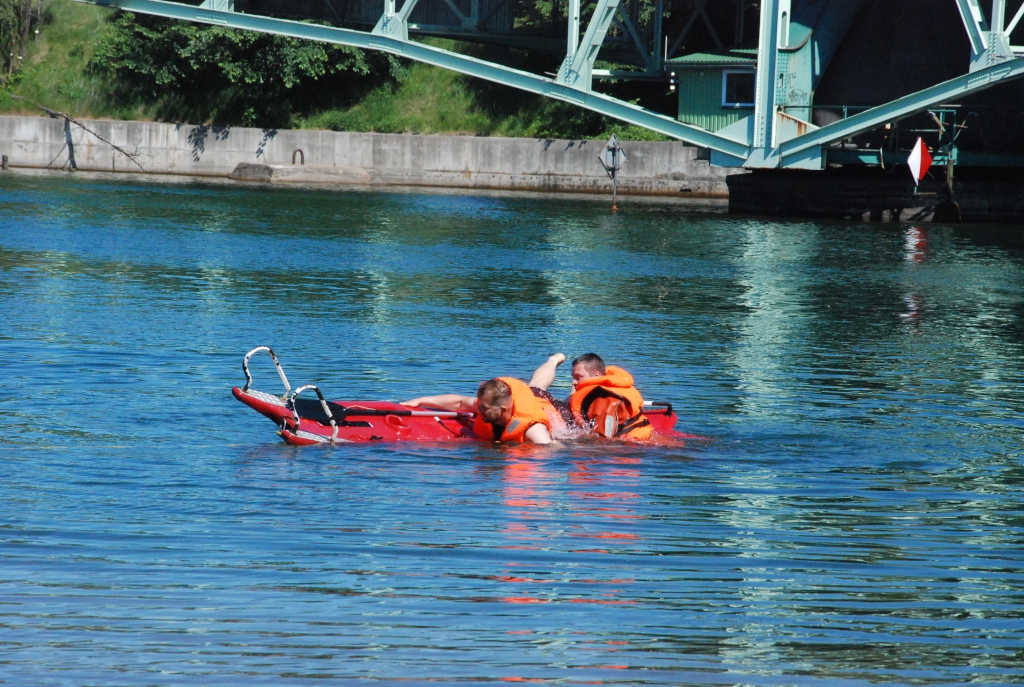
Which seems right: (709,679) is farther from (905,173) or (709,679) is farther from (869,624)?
(905,173)

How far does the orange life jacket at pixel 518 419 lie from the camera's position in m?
11.6

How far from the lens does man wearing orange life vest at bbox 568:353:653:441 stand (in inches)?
474

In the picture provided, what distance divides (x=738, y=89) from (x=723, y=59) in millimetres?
1086

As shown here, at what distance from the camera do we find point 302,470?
35.1 ft

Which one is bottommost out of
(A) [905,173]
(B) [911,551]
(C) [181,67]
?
(B) [911,551]

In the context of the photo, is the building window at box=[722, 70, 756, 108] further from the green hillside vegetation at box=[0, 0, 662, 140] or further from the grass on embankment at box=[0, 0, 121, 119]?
the grass on embankment at box=[0, 0, 121, 119]

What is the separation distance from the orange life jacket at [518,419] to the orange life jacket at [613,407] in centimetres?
54

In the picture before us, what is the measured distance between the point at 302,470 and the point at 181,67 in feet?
160

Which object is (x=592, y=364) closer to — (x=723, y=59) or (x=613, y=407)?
(x=613, y=407)

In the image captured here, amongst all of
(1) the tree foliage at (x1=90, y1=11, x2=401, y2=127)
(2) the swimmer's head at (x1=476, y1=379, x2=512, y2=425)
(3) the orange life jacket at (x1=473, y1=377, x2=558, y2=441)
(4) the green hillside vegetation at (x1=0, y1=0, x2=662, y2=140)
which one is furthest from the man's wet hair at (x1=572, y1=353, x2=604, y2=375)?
(1) the tree foliage at (x1=90, y1=11, x2=401, y2=127)

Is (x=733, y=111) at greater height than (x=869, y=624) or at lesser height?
greater

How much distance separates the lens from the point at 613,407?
12.0 meters

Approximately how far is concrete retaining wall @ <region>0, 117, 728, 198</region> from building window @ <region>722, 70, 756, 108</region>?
24.4ft

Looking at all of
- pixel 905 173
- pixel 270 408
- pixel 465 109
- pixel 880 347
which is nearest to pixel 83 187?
pixel 465 109
